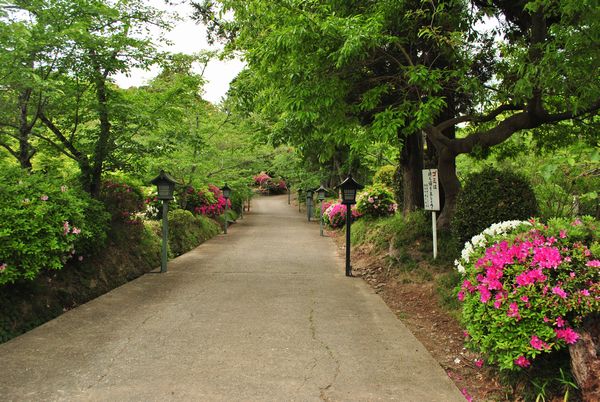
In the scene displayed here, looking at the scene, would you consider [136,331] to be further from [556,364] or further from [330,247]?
[330,247]

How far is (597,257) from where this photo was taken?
3.06m

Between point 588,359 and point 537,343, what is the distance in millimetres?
323

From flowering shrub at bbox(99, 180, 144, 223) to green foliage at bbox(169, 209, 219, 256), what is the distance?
2.75 metres

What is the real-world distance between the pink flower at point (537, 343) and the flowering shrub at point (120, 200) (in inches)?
258

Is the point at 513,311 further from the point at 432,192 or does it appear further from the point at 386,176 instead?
the point at 386,176

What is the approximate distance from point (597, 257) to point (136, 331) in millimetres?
4445

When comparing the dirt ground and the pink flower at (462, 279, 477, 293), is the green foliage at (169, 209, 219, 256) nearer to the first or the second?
the dirt ground

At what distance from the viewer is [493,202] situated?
5.69 m

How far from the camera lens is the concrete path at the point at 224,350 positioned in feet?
10.6

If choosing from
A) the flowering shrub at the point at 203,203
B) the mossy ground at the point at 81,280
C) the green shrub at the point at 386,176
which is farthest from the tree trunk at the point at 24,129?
the green shrub at the point at 386,176

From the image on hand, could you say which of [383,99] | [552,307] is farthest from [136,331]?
[383,99]

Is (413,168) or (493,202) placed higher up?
(413,168)

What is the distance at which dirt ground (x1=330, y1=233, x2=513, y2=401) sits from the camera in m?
3.44

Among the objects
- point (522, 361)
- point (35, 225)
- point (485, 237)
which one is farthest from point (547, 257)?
point (35, 225)
